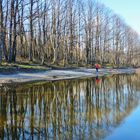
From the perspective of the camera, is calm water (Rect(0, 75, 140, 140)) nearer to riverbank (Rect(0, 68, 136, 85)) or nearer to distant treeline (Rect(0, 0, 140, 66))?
riverbank (Rect(0, 68, 136, 85))

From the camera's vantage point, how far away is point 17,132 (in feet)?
32.1

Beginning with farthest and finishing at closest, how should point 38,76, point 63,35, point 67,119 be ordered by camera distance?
point 63,35 → point 38,76 → point 67,119

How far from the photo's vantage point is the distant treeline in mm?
46938

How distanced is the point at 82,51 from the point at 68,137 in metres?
80.3

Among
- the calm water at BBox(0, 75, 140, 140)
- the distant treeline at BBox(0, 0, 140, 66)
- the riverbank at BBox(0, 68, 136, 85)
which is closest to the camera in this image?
the calm water at BBox(0, 75, 140, 140)

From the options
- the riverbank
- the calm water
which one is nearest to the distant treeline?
the riverbank

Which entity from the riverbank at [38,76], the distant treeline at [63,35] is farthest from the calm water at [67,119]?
the distant treeline at [63,35]

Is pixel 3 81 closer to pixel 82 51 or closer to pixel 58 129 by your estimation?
pixel 58 129

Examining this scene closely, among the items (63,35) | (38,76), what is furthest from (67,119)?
(63,35)

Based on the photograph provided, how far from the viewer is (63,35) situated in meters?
65.6

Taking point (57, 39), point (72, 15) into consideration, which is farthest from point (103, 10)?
point (57, 39)

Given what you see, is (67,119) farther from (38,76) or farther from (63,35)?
(63,35)

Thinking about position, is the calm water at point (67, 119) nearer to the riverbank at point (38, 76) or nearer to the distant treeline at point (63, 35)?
the riverbank at point (38, 76)

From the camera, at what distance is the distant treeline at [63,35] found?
46938 mm
